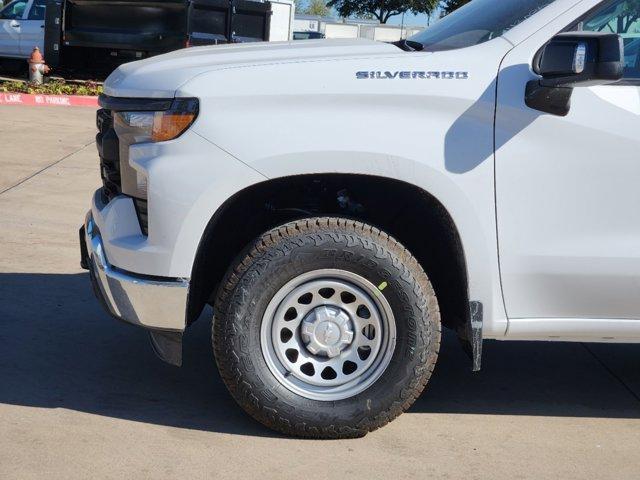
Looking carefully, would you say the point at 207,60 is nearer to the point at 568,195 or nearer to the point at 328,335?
the point at 328,335

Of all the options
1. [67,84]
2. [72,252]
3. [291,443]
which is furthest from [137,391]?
[67,84]

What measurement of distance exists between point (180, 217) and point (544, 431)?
5.95ft

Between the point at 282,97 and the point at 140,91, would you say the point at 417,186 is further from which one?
the point at 140,91

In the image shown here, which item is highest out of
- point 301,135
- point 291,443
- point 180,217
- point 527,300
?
point 301,135

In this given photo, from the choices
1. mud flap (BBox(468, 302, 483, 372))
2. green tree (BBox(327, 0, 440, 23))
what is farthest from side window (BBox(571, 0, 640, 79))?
green tree (BBox(327, 0, 440, 23))

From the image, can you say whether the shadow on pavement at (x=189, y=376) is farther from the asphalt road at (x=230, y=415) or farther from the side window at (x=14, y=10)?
the side window at (x=14, y=10)

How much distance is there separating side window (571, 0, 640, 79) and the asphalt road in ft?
5.13

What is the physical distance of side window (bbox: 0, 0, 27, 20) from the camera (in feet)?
76.1

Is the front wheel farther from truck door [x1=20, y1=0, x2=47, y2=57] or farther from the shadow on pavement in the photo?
truck door [x1=20, y1=0, x2=47, y2=57]

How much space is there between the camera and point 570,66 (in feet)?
13.2

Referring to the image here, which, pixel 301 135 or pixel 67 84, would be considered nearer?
pixel 301 135

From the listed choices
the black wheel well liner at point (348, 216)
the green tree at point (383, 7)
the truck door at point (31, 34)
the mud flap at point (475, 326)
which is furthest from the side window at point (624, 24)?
the green tree at point (383, 7)

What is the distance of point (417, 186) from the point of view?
422 centimetres

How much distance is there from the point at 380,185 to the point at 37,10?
2006 cm
